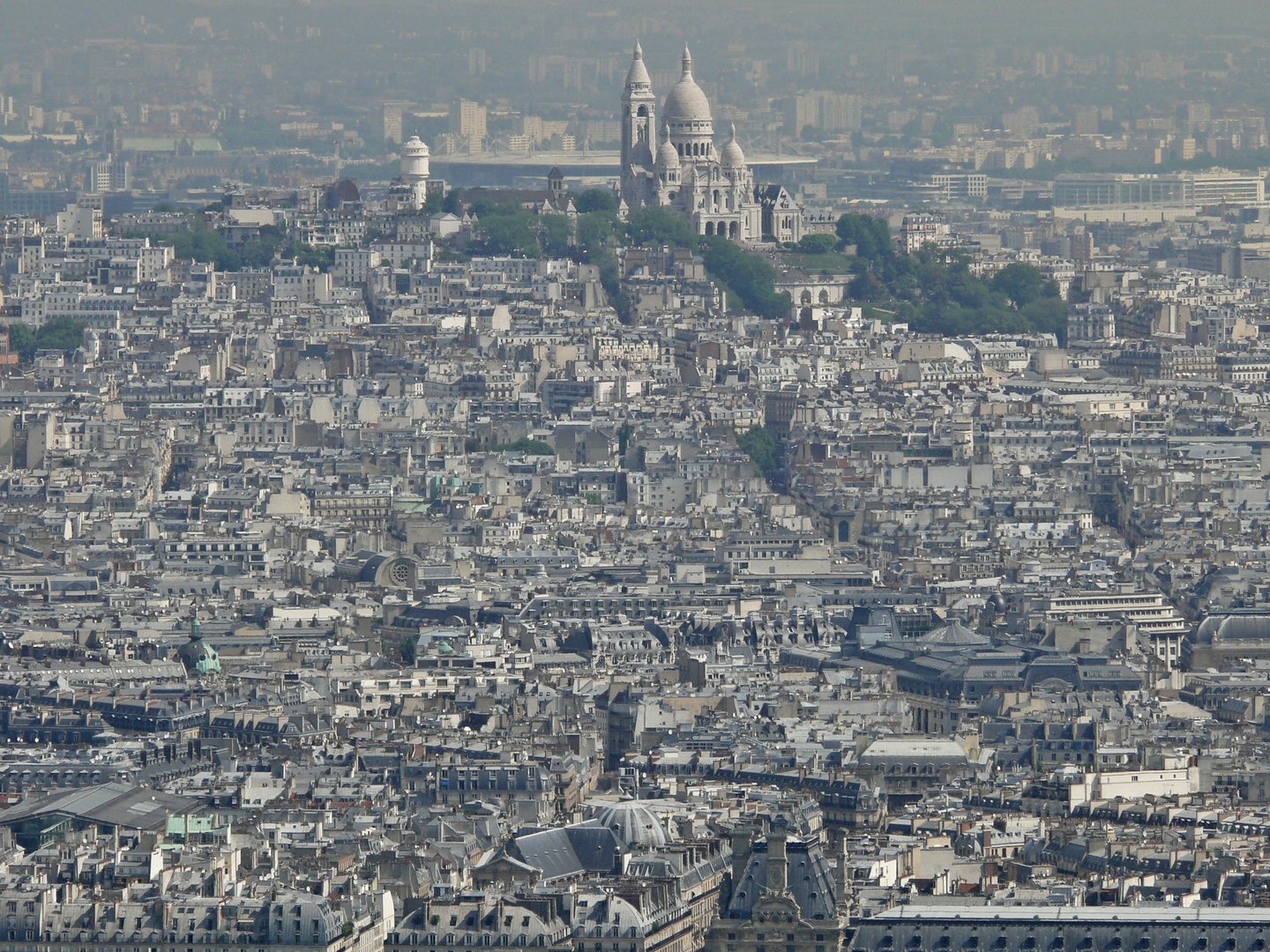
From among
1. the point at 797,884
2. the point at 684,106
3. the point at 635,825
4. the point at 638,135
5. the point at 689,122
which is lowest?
the point at 635,825

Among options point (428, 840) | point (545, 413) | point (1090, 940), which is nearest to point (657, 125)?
point (545, 413)

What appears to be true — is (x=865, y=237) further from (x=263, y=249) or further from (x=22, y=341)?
(x=22, y=341)

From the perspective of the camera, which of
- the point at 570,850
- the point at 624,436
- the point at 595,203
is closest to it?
the point at 570,850

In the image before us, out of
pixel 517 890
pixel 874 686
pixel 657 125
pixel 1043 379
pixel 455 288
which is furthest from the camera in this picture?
pixel 657 125

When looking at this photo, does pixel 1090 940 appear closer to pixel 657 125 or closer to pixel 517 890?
pixel 517 890

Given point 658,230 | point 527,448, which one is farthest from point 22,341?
point 658,230
